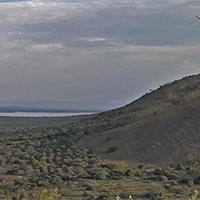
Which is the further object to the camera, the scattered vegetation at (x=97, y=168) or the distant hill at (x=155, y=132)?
the distant hill at (x=155, y=132)

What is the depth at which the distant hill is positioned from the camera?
29.8 meters

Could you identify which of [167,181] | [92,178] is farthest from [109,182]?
[167,181]

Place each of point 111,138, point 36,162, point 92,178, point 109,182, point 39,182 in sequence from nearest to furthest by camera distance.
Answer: point 39,182 → point 109,182 → point 92,178 → point 36,162 → point 111,138

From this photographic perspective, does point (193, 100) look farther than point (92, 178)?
Yes

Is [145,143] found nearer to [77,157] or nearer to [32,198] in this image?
[77,157]

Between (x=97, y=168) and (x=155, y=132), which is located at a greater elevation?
(x=155, y=132)

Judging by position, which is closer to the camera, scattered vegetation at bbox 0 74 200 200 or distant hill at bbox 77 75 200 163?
scattered vegetation at bbox 0 74 200 200

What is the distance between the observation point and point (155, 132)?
34.0m

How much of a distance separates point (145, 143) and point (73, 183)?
1313cm

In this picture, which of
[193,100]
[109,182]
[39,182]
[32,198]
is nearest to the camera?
[32,198]

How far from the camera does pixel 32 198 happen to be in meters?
16.2

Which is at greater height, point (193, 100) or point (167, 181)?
point (193, 100)

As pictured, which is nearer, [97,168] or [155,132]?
[97,168]

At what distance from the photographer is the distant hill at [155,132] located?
2984 centimetres
